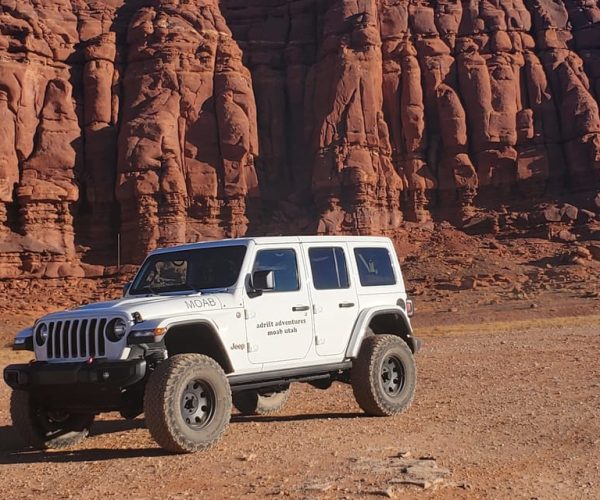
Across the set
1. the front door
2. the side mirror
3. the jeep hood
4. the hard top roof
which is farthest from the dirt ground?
the hard top roof

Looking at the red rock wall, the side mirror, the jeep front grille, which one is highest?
the red rock wall

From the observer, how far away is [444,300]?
1662 inches

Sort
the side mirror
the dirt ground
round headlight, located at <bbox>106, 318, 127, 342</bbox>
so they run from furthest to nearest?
the side mirror, round headlight, located at <bbox>106, 318, 127, 342</bbox>, the dirt ground

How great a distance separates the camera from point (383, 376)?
408 inches

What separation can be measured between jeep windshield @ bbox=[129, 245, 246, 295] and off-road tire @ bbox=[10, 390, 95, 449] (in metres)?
1.70

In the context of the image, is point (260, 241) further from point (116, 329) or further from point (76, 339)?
point (76, 339)

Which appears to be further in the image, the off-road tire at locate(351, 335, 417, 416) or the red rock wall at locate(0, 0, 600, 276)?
the red rock wall at locate(0, 0, 600, 276)

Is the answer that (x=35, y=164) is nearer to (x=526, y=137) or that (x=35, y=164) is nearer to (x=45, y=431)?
(x=526, y=137)

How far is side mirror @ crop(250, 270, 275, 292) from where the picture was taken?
8.52 metres

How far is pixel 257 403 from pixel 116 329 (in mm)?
3699

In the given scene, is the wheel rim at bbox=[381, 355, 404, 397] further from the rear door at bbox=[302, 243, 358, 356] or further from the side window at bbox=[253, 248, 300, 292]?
the side window at bbox=[253, 248, 300, 292]

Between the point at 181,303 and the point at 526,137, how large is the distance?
182 feet

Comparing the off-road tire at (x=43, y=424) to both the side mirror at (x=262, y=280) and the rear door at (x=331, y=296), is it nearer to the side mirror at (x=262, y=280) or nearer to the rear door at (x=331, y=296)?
the side mirror at (x=262, y=280)

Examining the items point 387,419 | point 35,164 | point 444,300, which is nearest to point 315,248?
point 387,419
